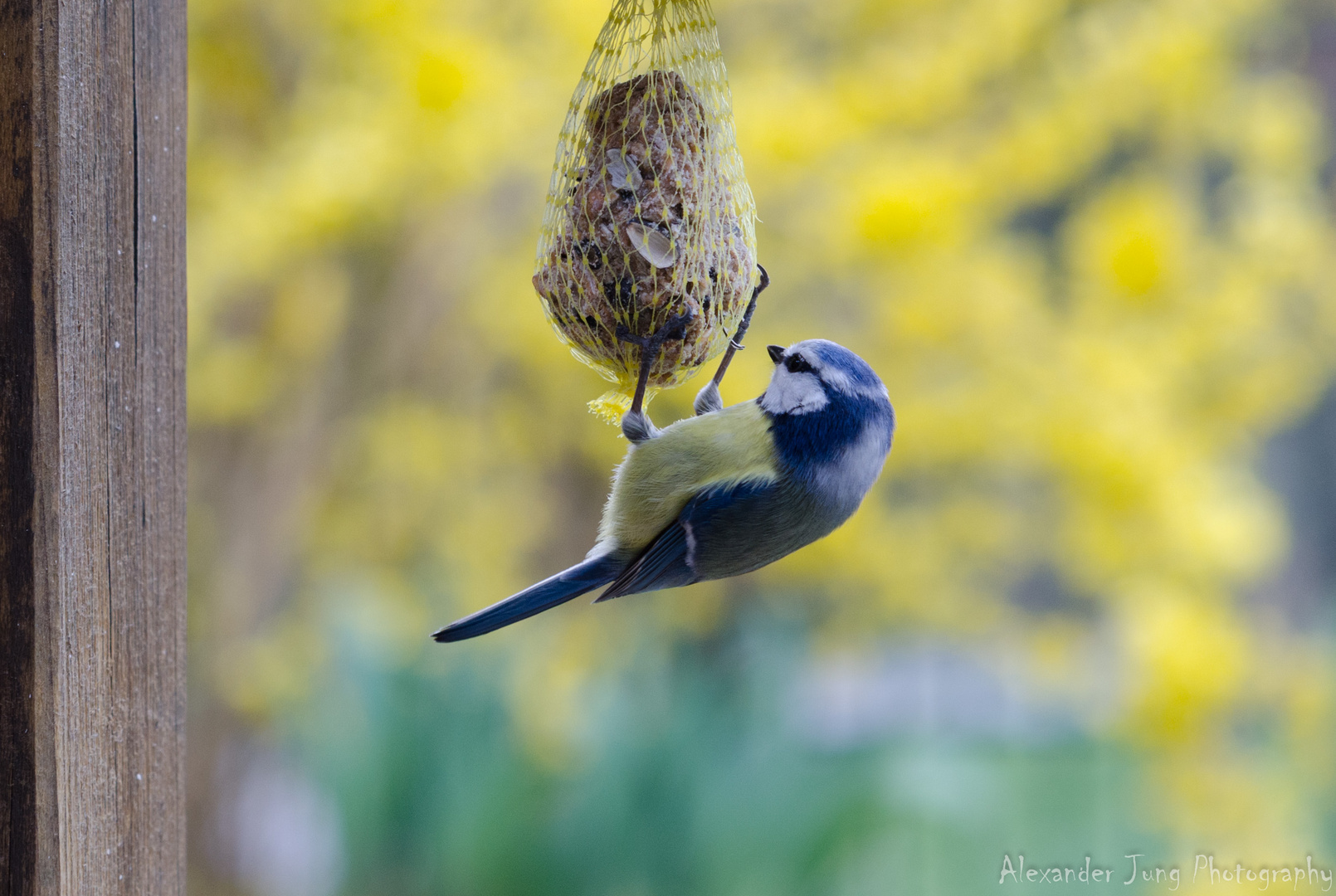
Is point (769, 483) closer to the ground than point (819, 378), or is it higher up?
closer to the ground

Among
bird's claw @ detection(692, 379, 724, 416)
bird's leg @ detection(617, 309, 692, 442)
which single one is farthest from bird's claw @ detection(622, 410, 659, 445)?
bird's claw @ detection(692, 379, 724, 416)

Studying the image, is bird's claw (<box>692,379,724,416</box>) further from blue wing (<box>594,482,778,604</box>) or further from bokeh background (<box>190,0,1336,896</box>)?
bokeh background (<box>190,0,1336,896</box>)

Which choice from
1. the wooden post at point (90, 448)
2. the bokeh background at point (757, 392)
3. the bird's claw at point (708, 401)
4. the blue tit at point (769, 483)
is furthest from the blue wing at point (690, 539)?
the bokeh background at point (757, 392)

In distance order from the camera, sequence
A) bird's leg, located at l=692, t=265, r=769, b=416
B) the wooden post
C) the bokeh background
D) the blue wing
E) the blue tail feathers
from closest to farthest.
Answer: the wooden post, the blue tail feathers, the blue wing, bird's leg, located at l=692, t=265, r=769, b=416, the bokeh background

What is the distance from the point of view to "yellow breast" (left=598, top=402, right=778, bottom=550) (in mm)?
1340

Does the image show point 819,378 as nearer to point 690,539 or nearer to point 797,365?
point 797,365

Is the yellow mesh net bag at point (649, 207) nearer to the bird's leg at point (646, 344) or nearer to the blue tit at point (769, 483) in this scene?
the bird's leg at point (646, 344)

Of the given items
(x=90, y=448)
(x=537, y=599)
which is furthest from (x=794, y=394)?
(x=90, y=448)

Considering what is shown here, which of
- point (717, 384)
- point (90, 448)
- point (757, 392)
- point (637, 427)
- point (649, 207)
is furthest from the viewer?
point (757, 392)

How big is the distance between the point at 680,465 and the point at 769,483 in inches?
5.6

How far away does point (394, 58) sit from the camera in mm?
2496

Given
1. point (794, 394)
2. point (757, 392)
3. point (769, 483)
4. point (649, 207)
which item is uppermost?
point (757, 392)

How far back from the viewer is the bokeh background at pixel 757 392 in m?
2.53

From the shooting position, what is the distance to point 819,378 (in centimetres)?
127
